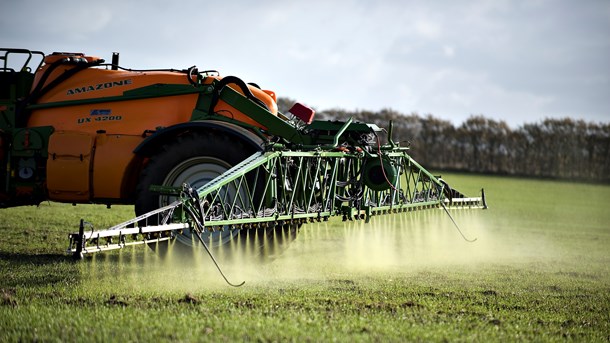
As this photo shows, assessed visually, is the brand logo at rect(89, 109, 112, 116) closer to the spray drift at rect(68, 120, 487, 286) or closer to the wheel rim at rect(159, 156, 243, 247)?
the wheel rim at rect(159, 156, 243, 247)

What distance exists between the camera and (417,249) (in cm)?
1355

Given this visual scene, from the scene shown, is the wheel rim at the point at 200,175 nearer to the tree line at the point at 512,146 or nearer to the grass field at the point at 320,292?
the grass field at the point at 320,292

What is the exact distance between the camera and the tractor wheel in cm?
874

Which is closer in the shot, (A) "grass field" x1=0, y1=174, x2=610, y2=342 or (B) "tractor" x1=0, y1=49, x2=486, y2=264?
(A) "grass field" x1=0, y1=174, x2=610, y2=342

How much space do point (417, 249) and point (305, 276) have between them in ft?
16.0

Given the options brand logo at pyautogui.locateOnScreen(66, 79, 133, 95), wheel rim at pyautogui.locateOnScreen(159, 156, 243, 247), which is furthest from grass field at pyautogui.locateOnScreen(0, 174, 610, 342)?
brand logo at pyautogui.locateOnScreen(66, 79, 133, 95)

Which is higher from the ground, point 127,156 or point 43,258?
point 127,156

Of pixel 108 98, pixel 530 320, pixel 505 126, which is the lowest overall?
pixel 530 320

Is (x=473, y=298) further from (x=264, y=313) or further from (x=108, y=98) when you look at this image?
(x=108, y=98)

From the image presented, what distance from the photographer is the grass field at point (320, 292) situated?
18.9 feet

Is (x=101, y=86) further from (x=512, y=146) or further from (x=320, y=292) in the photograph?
(x=512, y=146)

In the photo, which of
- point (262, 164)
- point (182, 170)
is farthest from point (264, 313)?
point (182, 170)

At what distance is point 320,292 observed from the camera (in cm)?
784

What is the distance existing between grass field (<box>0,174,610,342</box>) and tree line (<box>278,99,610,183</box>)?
44175 mm
